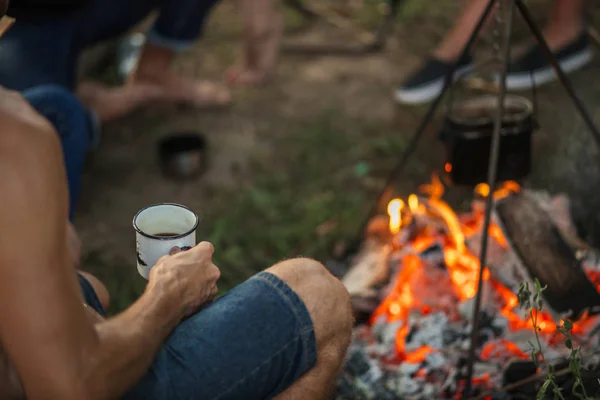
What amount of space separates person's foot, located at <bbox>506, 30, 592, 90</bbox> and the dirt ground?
247 millimetres

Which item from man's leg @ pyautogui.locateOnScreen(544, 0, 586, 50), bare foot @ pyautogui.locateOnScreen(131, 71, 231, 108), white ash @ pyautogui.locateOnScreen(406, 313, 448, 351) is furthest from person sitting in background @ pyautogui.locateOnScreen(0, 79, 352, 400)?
man's leg @ pyautogui.locateOnScreen(544, 0, 586, 50)

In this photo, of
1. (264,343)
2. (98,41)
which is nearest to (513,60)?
(98,41)

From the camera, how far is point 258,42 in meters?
5.51

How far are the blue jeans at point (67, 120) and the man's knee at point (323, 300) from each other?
1.59 m

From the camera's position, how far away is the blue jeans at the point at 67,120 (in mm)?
3479

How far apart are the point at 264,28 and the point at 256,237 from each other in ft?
6.07

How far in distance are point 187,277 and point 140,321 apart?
227 millimetres

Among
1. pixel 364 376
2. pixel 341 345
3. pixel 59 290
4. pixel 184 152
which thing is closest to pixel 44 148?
pixel 59 290

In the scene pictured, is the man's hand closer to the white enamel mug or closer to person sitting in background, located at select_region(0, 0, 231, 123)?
the white enamel mug

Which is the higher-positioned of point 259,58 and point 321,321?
point 321,321

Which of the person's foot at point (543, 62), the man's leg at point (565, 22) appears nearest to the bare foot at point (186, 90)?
the person's foot at point (543, 62)

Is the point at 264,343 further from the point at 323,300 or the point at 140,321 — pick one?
the point at 140,321

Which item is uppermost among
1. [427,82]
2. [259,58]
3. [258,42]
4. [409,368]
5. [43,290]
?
[43,290]

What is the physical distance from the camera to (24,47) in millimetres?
3990
